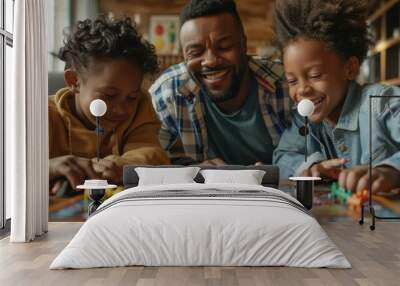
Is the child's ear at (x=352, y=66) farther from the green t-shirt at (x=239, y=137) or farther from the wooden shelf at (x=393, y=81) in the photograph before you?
the green t-shirt at (x=239, y=137)

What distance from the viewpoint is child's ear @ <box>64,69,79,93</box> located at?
7371 millimetres

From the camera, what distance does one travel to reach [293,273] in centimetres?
449

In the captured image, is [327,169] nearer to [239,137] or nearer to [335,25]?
[239,137]

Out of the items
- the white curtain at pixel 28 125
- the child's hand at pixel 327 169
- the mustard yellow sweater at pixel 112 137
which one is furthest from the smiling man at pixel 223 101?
the white curtain at pixel 28 125

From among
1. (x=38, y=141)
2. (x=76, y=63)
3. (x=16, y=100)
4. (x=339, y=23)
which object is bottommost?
(x=38, y=141)

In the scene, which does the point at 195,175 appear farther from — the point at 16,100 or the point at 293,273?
the point at 293,273

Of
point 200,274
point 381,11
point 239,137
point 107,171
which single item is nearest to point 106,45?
point 107,171

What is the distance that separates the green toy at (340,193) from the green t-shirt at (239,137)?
2.66ft

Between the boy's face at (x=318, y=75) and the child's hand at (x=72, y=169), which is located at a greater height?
the boy's face at (x=318, y=75)

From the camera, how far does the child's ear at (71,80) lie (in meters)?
7.37

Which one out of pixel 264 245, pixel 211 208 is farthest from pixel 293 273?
pixel 211 208

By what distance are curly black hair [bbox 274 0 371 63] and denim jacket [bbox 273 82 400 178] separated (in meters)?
0.46

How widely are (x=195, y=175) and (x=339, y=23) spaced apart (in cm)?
242

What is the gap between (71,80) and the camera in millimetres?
7379
